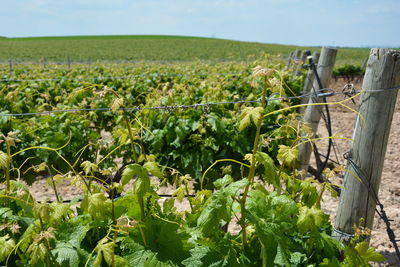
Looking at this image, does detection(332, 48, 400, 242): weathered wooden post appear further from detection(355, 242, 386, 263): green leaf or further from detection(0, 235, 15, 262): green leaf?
detection(0, 235, 15, 262): green leaf

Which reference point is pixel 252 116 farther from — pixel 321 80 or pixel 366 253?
pixel 321 80

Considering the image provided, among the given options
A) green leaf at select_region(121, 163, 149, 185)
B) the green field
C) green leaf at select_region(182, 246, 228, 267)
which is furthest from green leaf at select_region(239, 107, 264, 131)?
the green field

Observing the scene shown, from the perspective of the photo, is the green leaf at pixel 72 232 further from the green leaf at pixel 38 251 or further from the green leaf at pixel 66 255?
the green leaf at pixel 38 251

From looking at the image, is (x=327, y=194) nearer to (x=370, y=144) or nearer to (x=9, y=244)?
(x=370, y=144)

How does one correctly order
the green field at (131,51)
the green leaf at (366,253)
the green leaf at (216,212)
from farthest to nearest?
the green field at (131,51) < the green leaf at (366,253) < the green leaf at (216,212)

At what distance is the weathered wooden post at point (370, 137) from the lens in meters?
2.27

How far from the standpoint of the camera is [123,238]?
66.7 inches

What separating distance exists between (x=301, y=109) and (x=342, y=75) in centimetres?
1714

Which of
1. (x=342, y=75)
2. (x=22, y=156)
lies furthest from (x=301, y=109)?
(x=342, y=75)

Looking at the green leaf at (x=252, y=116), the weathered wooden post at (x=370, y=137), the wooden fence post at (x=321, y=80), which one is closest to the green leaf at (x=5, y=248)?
the green leaf at (x=252, y=116)

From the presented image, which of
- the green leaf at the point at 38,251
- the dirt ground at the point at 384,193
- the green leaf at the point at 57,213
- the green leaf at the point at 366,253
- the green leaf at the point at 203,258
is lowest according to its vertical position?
the dirt ground at the point at 384,193

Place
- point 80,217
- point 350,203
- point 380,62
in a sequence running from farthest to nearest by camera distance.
→ point 350,203
point 380,62
point 80,217

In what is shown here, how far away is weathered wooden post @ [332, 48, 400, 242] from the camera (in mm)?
2266

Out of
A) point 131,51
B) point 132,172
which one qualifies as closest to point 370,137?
point 132,172
